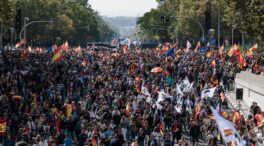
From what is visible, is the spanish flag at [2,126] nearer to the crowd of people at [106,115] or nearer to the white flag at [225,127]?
the crowd of people at [106,115]

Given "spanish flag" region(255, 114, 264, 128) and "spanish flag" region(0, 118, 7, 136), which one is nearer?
"spanish flag" region(0, 118, 7, 136)

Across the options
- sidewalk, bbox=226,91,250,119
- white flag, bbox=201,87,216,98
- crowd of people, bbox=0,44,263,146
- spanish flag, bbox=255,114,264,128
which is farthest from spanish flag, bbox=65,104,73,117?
sidewalk, bbox=226,91,250,119

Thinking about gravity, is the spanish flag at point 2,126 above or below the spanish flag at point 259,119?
above

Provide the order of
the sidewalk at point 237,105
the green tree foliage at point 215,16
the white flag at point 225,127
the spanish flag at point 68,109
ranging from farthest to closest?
the green tree foliage at point 215,16 < the sidewalk at point 237,105 < the spanish flag at point 68,109 < the white flag at point 225,127

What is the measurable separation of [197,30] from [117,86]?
2777 inches

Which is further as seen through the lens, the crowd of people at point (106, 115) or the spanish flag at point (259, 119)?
the spanish flag at point (259, 119)

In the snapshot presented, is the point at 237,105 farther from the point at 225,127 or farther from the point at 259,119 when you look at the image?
the point at 225,127

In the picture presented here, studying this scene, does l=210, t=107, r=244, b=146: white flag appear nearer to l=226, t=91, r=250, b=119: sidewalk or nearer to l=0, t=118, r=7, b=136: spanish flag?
l=0, t=118, r=7, b=136: spanish flag

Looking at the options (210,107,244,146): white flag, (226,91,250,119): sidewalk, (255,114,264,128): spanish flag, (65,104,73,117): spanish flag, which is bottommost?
(226,91,250,119): sidewalk

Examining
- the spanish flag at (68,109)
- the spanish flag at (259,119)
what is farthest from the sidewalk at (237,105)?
the spanish flag at (68,109)

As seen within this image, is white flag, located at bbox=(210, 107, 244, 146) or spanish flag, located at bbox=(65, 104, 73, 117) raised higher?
white flag, located at bbox=(210, 107, 244, 146)

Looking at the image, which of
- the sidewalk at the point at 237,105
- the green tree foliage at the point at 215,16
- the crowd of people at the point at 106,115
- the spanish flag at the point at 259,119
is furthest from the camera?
the green tree foliage at the point at 215,16

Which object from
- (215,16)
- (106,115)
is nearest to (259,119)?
(106,115)

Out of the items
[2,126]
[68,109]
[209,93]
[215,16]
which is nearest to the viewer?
[2,126]
